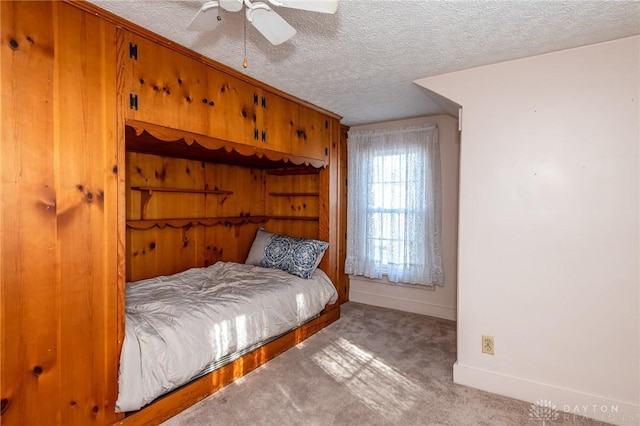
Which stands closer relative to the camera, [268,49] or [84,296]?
[84,296]

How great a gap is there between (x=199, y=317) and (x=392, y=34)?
2.15m

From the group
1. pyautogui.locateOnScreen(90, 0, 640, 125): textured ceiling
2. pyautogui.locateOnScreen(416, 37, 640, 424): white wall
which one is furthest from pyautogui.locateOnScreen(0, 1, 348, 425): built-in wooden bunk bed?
pyautogui.locateOnScreen(416, 37, 640, 424): white wall

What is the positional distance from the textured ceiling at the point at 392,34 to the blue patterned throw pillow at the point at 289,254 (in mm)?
1572

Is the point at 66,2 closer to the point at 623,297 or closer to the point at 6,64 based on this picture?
the point at 6,64

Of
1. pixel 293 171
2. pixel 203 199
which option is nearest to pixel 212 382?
pixel 203 199

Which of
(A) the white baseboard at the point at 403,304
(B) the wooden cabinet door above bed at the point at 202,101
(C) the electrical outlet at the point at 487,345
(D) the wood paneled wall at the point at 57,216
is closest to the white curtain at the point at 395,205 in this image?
(A) the white baseboard at the point at 403,304

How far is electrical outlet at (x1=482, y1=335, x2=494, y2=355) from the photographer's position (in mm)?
2357

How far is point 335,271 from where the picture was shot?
3674 mm

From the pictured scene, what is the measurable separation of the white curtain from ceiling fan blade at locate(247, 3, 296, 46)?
8.53 feet

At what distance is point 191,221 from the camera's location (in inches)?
130

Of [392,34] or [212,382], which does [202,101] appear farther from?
[212,382]

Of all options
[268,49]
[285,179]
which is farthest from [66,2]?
[285,179]

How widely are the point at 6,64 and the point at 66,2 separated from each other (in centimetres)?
44

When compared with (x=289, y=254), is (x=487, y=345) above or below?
below
